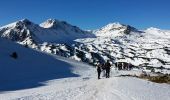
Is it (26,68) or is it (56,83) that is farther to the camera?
(26,68)

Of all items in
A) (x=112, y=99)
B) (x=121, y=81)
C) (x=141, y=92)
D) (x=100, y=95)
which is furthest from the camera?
(x=121, y=81)

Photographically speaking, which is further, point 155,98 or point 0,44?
point 0,44

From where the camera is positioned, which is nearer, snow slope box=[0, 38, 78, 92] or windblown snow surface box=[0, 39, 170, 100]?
windblown snow surface box=[0, 39, 170, 100]

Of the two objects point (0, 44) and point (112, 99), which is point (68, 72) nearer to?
point (0, 44)

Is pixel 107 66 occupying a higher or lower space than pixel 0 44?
lower

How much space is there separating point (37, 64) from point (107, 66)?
2232cm

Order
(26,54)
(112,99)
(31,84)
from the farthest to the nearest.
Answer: (26,54) → (31,84) → (112,99)

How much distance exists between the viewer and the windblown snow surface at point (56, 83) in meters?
29.8

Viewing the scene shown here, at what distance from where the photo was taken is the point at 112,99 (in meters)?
27.0

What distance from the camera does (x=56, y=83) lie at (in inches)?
1964

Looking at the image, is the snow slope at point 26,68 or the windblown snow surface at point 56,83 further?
the snow slope at point 26,68

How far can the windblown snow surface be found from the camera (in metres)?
29.8

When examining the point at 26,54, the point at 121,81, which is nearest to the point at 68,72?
the point at 26,54

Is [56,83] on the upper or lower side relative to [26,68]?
lower
